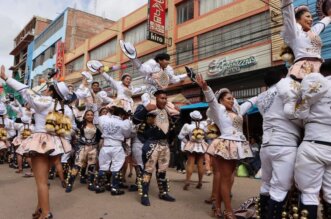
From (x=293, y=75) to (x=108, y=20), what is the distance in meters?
40.1

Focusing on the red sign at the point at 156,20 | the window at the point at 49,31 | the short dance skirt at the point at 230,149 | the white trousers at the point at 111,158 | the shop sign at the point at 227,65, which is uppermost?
the window at the point at 49,31

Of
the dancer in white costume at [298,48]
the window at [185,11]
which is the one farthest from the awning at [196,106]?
the dancer in white costume at [298,48]

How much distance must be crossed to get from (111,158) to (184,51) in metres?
13.5

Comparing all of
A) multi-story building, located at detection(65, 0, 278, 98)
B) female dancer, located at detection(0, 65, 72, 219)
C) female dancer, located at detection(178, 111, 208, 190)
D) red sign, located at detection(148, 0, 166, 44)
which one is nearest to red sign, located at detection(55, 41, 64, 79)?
multi-story building, located at detection(65, 0, 278, 98)

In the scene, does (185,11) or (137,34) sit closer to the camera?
(185,11)

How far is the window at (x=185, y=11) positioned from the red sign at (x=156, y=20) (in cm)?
130

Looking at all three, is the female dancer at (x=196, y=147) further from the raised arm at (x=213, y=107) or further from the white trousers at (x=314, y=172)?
the white trousers at (x=314, y=172)

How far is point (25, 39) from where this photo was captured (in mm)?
48625

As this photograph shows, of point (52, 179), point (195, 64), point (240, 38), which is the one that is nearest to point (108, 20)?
point (195, 64)

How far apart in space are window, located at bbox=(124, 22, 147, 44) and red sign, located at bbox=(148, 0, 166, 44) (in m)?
3.81

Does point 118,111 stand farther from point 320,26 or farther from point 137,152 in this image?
point 320,26

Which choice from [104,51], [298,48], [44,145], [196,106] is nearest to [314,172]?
[298,48]

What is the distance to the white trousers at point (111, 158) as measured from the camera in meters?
6.91

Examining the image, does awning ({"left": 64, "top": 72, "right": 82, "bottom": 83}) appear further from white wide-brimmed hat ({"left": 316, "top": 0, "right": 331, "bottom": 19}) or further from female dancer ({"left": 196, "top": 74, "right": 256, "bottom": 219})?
white wide-brimmed hat ({"left": 316, "top": 0, "right": 331, "bottom": 19})
